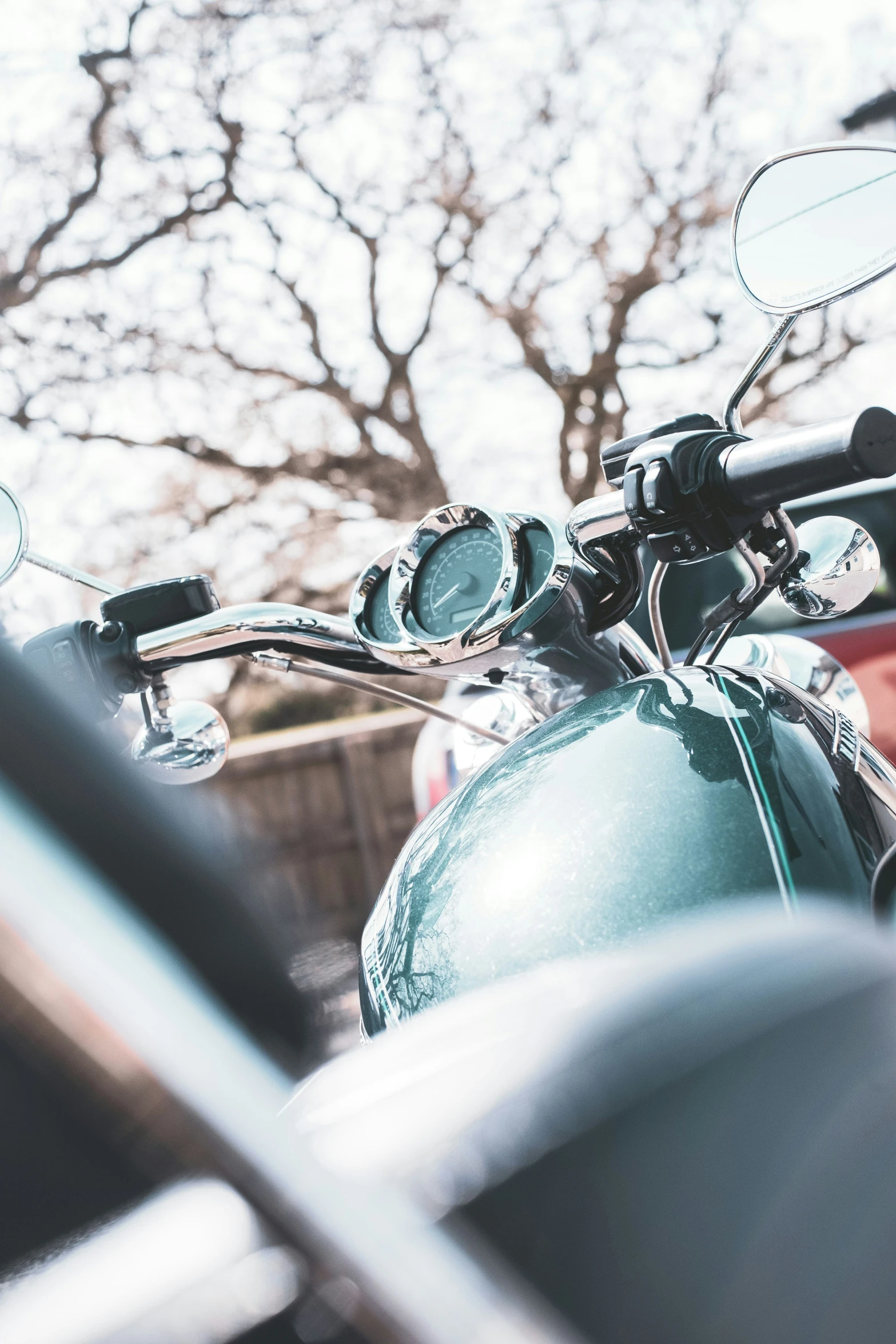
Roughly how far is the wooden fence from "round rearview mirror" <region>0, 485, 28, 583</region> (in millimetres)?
6553

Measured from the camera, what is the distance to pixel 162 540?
1020 centimetres

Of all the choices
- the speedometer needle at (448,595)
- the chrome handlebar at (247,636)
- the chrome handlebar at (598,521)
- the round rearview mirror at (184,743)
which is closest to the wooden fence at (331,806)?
the round rearview mirror at (184,743)

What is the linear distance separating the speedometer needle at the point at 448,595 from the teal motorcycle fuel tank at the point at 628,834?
9.2 inches

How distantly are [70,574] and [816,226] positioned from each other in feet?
3.30

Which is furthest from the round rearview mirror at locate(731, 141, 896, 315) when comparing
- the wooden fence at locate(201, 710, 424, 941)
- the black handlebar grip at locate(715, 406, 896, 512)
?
the wooden fence at locate(201, 710, 424, 941)

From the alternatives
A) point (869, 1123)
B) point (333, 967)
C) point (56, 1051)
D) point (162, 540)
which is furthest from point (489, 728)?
point (162, 540)

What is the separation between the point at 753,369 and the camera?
1.18 metres

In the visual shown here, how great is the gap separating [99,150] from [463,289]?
133 inches

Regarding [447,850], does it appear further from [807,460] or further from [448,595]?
[807,460]

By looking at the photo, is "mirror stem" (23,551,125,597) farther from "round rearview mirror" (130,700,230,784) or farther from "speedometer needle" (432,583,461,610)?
"speedometer needle" (432,583,461,610)

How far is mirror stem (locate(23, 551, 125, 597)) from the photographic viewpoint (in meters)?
1.44

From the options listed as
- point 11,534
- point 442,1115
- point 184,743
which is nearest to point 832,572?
point 184,743

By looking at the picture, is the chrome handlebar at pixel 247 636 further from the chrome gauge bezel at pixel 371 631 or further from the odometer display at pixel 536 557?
the odometer display at pixel 536 557

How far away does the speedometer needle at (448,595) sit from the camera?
1.32 meters
